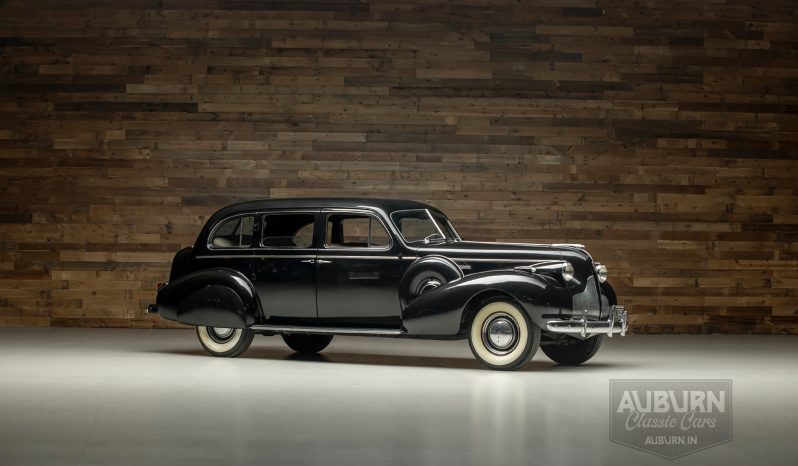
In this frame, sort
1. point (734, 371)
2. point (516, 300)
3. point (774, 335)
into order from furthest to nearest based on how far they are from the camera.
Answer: point (774, 335) → point (734, 371) → point (516, 300)

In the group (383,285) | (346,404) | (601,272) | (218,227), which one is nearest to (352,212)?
(383,285)

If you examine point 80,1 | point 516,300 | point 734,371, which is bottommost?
point 734,371

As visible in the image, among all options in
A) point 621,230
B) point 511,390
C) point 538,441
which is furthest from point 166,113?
point 538,441

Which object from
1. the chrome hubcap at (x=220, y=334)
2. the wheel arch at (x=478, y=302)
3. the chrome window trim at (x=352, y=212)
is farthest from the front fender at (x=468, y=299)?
the chrome hubcap at (x=220, y=334)

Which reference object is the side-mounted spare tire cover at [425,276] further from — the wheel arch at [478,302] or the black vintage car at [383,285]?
the wheel arch at [478,302]

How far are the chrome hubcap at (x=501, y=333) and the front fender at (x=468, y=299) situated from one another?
7.8 inches

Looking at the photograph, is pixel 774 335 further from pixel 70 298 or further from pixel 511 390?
pixel 70 298

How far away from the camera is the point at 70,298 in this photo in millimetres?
12805

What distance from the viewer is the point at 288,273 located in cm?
968

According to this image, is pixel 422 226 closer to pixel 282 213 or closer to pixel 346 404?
pixel 282 213

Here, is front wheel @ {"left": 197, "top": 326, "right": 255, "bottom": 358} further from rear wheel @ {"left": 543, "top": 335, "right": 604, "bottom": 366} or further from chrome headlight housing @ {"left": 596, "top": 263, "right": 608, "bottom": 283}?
chrome headlight housing @ {"left": 596, "top": 263, "right": 608, "bottom": 283}

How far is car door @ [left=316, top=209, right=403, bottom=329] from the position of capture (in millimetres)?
9320

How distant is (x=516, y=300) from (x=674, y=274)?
445 cm

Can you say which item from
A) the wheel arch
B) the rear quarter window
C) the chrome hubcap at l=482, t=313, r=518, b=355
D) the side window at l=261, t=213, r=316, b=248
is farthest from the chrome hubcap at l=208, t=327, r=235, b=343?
the chrome hubcap at l=482, t=313, r=518, b=355
